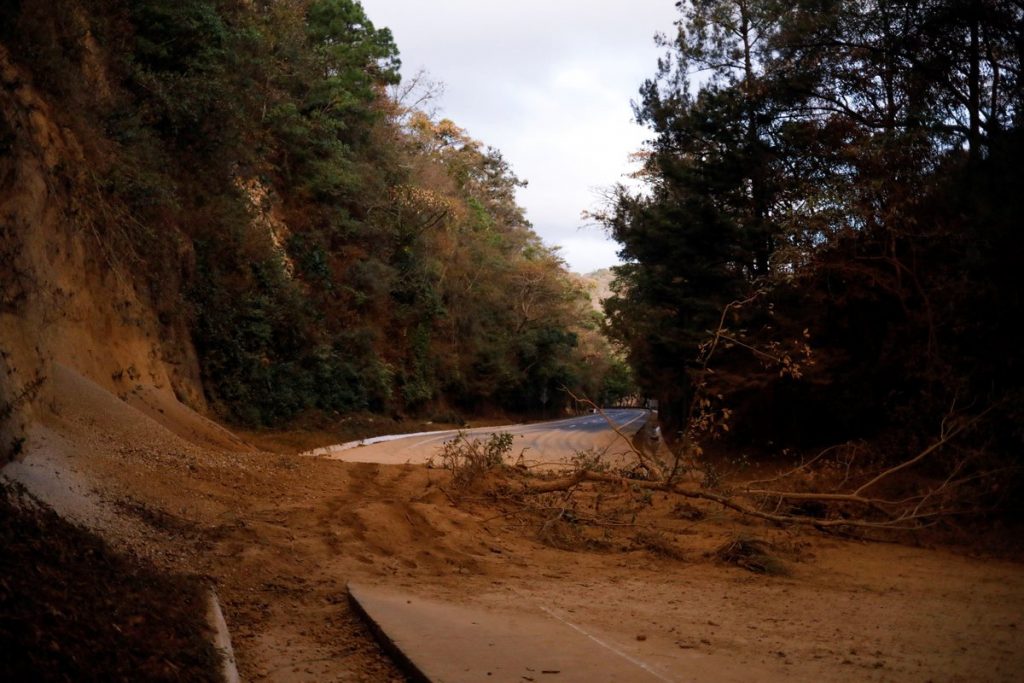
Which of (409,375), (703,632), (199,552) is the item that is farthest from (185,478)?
(409,375)

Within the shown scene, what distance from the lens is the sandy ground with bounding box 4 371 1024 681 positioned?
19.7 ft

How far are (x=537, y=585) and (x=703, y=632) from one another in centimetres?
208

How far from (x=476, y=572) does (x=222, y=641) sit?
382cm

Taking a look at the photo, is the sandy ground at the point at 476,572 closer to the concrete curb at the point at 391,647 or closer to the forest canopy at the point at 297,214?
the concrete curb at the point at 391,647

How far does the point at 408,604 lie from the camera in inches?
274

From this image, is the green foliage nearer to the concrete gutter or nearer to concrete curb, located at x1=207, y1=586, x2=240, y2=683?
the concrete gutter

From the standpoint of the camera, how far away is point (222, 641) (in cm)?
520

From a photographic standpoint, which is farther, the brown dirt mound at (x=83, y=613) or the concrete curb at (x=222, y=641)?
the concrete curb at (x=222, y=641)

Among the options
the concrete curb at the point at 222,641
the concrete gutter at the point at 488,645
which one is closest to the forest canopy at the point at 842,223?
the concrete gutter at the point at 488,645

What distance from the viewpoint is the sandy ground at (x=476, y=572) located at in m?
6.00

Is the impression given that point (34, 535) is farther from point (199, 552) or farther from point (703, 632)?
point (703, 632)

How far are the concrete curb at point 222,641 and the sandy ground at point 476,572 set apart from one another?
0.23m

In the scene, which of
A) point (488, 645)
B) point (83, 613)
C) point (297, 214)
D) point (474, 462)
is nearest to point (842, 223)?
point (474, 462)

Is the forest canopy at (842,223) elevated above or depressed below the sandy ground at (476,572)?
above
